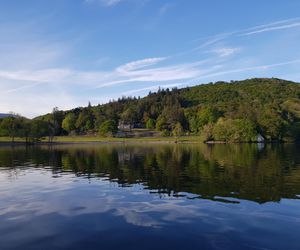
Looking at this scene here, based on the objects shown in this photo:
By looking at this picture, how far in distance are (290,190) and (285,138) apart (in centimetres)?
15608

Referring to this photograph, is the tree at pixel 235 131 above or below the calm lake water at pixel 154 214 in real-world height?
above

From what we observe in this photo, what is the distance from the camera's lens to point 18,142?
18738cm

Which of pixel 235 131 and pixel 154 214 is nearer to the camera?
pixel 154 214

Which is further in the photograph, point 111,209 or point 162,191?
point 162,191

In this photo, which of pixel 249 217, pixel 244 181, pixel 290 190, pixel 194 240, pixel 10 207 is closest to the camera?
pixel 194 240

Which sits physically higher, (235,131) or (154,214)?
(235,131)

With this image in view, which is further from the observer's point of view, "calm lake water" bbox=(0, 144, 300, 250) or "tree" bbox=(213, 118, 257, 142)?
"tree" bbox=(213, 118, 257, 142)

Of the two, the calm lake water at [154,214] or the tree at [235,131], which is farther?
the tree at [235,131]

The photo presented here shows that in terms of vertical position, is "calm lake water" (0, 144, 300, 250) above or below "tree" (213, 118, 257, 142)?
below

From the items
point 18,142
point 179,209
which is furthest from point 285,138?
point 179,209

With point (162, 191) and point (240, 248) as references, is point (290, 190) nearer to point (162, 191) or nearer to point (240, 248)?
point (162, 191)

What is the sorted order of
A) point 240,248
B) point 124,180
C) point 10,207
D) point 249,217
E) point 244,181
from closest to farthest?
point 240,248 < point 249,217 < point 10,207 < point 244,181 < point 124,180

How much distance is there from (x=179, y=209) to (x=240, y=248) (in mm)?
8933

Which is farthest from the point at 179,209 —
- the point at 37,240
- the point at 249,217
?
the point at 37,240
